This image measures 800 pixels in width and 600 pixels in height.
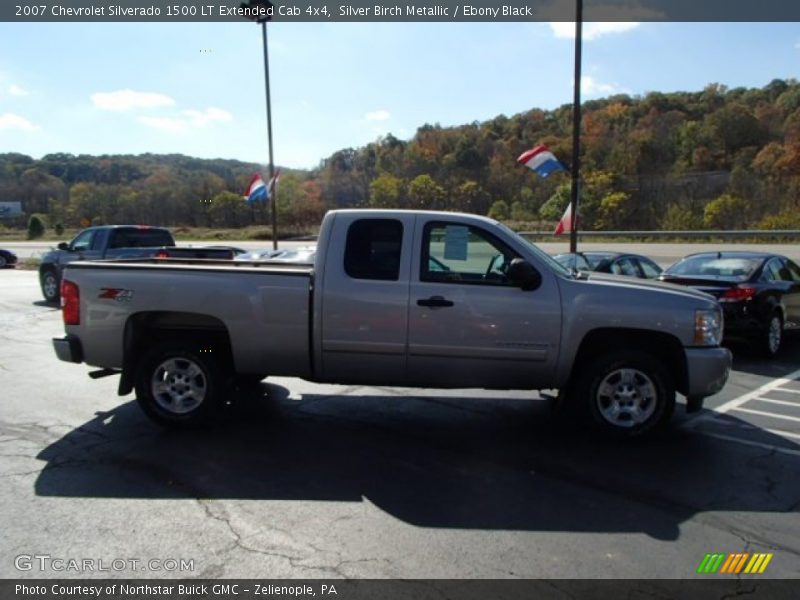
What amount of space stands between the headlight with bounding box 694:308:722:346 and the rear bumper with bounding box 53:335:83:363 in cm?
548

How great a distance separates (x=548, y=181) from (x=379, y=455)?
94826 millimetres

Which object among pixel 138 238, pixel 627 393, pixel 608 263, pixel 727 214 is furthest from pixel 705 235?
pixel 627 393

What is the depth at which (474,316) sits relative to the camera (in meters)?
5.03

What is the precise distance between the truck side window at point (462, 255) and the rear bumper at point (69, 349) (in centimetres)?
322

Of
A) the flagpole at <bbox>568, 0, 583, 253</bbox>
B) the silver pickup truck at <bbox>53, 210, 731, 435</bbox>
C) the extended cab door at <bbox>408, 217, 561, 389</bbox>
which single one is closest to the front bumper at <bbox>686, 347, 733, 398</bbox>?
the silver pickup truck at <bbox>53, 210, 731, 435</bbox>

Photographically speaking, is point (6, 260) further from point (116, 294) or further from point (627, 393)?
point (627, 393)

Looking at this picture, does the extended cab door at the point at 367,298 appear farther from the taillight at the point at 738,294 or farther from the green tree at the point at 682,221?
the green tree at the point at 682,221

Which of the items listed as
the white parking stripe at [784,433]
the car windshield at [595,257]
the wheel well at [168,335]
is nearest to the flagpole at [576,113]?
the car windshield at [595,257]

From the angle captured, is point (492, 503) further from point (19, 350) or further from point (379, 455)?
point (19, 350)

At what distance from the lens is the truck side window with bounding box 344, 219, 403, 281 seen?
203 inches

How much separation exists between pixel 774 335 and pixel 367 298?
6.97m

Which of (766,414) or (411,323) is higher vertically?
(411,323)

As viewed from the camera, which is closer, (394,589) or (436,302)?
(394,589)

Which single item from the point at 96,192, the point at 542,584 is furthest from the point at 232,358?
the point at 96,192
